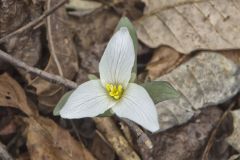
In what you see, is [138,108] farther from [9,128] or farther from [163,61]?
[9,128]

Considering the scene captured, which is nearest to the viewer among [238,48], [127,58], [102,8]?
[127,58]

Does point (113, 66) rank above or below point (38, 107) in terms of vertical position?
above

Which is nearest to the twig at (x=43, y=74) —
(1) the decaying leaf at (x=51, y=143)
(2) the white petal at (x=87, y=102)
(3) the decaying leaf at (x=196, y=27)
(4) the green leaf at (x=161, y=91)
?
(2) the white petal at (x=87, y=102)

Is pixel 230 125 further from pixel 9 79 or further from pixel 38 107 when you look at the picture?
pixel 9 79

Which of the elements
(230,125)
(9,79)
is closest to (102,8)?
(9,79)

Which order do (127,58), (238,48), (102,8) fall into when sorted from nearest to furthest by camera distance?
1. (127,58)
2. (238,48)
3. (102,8)

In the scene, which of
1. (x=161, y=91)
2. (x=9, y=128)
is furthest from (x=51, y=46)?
(x=161, y=91)
